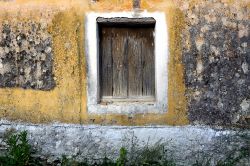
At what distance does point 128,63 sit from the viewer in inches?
240

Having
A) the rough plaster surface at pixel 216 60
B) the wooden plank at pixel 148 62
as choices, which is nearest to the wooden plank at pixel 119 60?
the wooden plank at pixel 148 62

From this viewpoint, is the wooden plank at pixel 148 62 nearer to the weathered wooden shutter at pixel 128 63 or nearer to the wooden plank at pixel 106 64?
A: the weathered wooden shutter at pixel 128 63

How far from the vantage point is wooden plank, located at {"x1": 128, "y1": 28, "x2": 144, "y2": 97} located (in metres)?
6.09

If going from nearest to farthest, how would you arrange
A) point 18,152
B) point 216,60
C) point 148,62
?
point 18,152
point 216,60
point 148,62

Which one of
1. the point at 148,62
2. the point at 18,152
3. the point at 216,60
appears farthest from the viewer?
the point at 148,62

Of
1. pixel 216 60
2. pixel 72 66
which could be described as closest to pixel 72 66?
pixel 72 66

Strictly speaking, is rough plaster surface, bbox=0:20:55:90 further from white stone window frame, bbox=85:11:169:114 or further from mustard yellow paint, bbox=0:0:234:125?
white stone window frame, bbox=85:11:169:114

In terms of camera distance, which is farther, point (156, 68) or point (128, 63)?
point (128, 63)

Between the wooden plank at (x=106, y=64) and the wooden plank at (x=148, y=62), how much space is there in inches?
15.2

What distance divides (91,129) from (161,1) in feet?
5.37

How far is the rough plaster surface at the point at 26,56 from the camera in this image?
590 cm

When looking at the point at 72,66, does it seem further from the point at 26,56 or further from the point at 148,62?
the point at 148,62

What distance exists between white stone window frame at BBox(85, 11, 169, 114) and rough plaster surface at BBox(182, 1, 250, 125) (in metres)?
0.25

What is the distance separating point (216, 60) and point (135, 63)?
934 millimetres
